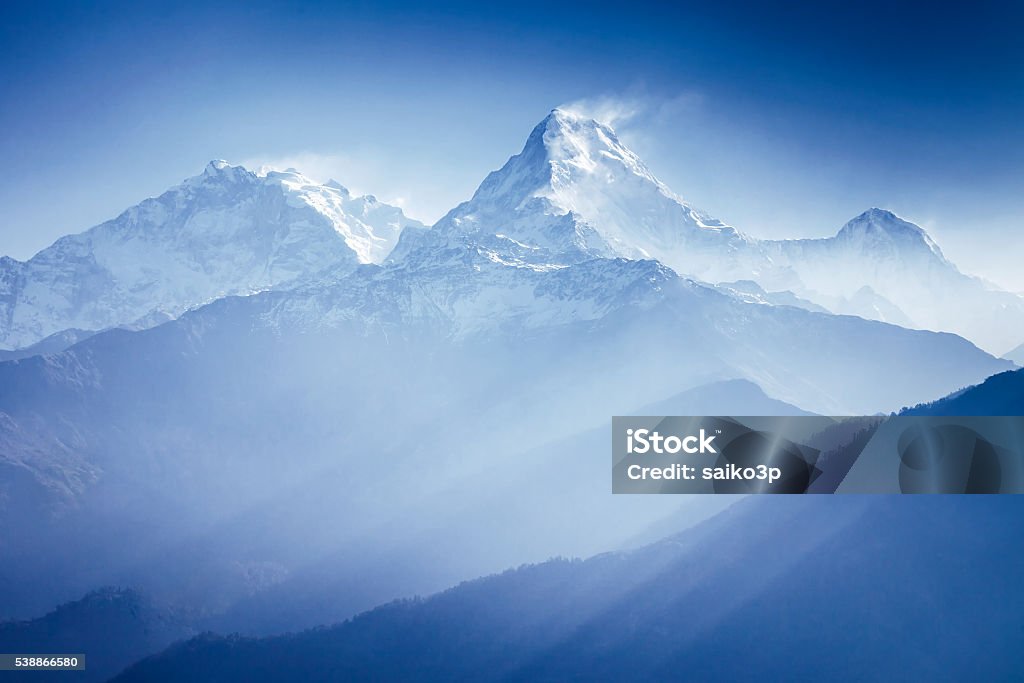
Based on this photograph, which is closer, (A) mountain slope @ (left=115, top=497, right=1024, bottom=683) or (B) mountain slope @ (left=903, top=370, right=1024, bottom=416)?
(A) mountain slope @ (left=115, top=497, right=1024, bottom=683)

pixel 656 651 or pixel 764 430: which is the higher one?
pixel 764 430

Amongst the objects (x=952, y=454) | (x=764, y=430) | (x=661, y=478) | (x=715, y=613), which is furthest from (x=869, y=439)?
(x=715, y=613)

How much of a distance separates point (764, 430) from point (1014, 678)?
3768 inches

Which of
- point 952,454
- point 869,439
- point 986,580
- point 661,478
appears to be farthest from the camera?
point 986,580

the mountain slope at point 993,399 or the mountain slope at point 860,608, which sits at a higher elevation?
the mountain slope at point 993,399

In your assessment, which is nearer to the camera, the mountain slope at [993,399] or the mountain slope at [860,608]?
the mountain slope at [860,608]

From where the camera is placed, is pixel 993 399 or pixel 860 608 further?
pixel 993 399

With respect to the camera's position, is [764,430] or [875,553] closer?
[764,430]

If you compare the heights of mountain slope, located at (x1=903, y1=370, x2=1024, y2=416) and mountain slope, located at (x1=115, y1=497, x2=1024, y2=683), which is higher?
mountain slope, located at (x1=903, y1=370, x2=1024, y2=416)

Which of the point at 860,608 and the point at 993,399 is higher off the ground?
the point at 993,399

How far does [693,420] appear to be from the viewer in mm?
100688

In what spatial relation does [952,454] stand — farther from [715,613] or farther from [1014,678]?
[715,613]

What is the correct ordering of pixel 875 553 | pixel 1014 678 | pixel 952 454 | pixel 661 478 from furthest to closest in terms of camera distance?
pixel 875 553 < pixel 1014 678 < pixel 952 454 < pixel 661 478

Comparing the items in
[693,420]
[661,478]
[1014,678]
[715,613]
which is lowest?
[1014,678]
